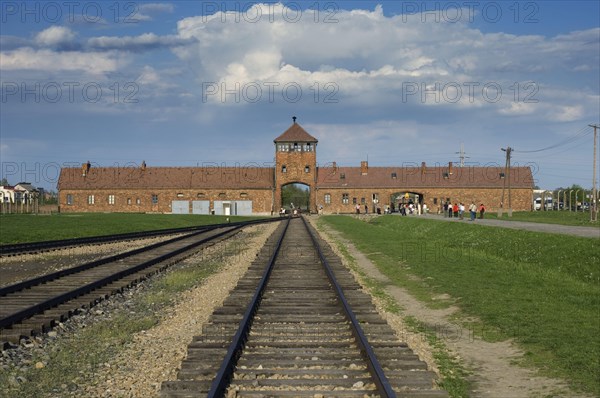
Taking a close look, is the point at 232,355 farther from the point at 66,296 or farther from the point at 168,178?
the point at 168,178

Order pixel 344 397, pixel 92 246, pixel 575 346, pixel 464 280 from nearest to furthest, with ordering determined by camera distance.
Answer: pixel 344 397 < pixel 575 346 < pixel 464 280 < pixel 92 246

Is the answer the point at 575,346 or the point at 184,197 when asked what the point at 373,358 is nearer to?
the point at 575,346

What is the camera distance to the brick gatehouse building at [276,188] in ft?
286

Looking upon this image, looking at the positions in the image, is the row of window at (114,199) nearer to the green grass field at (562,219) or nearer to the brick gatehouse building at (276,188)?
the brick gatehouse building at (276,188)

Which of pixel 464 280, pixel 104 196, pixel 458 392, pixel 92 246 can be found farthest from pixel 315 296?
→ pixel 104 196

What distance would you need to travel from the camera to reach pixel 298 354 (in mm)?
7324

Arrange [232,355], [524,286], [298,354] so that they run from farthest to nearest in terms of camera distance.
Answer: [524,286]
[298,354]
[232,355]

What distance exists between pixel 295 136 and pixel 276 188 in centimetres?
767

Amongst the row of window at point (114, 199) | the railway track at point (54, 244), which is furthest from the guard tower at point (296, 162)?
the railway track at point (54, 244)

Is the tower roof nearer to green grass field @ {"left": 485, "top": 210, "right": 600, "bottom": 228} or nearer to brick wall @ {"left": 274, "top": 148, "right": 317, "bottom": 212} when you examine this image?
brick wall @ {"left": 274, "top": 148, "right": 317, "bottom": 212}

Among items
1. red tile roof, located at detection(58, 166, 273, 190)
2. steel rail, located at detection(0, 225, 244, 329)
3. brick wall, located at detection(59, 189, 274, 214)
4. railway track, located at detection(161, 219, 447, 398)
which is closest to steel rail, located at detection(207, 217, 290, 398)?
railway track, located at detection(161, 219, 447, 398)

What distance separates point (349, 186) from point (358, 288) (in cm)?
7647

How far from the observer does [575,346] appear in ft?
26.5

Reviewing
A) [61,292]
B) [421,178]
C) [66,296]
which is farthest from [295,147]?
[66,296]
